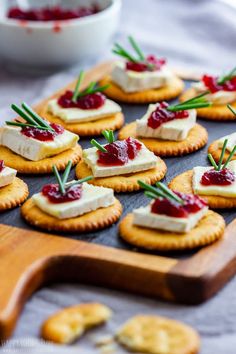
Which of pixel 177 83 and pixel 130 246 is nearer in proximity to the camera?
pixel 130 246

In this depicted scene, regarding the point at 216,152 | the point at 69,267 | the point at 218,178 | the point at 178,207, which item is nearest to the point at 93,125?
the point at 216,152

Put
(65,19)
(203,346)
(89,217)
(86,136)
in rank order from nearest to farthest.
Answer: (203,346) < (89,217) < (86,136) < (65,19)

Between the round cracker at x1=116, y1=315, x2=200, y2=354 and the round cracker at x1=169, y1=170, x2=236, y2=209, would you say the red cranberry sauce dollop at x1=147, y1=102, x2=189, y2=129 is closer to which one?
the round cracker at x1=169, y1=170, x2=236, y2=209

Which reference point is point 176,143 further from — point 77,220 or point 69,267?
point 69,267

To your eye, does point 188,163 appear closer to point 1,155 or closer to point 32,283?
point 1,155

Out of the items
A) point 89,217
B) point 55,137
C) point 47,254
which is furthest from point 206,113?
point 47,254

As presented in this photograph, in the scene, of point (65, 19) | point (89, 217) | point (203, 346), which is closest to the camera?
point (203, 346)

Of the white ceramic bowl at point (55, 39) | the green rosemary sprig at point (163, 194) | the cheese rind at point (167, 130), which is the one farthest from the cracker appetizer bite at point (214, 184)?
the white ceramic bowl at point (55, 39)

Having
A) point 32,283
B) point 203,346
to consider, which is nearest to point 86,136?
point 32,283
